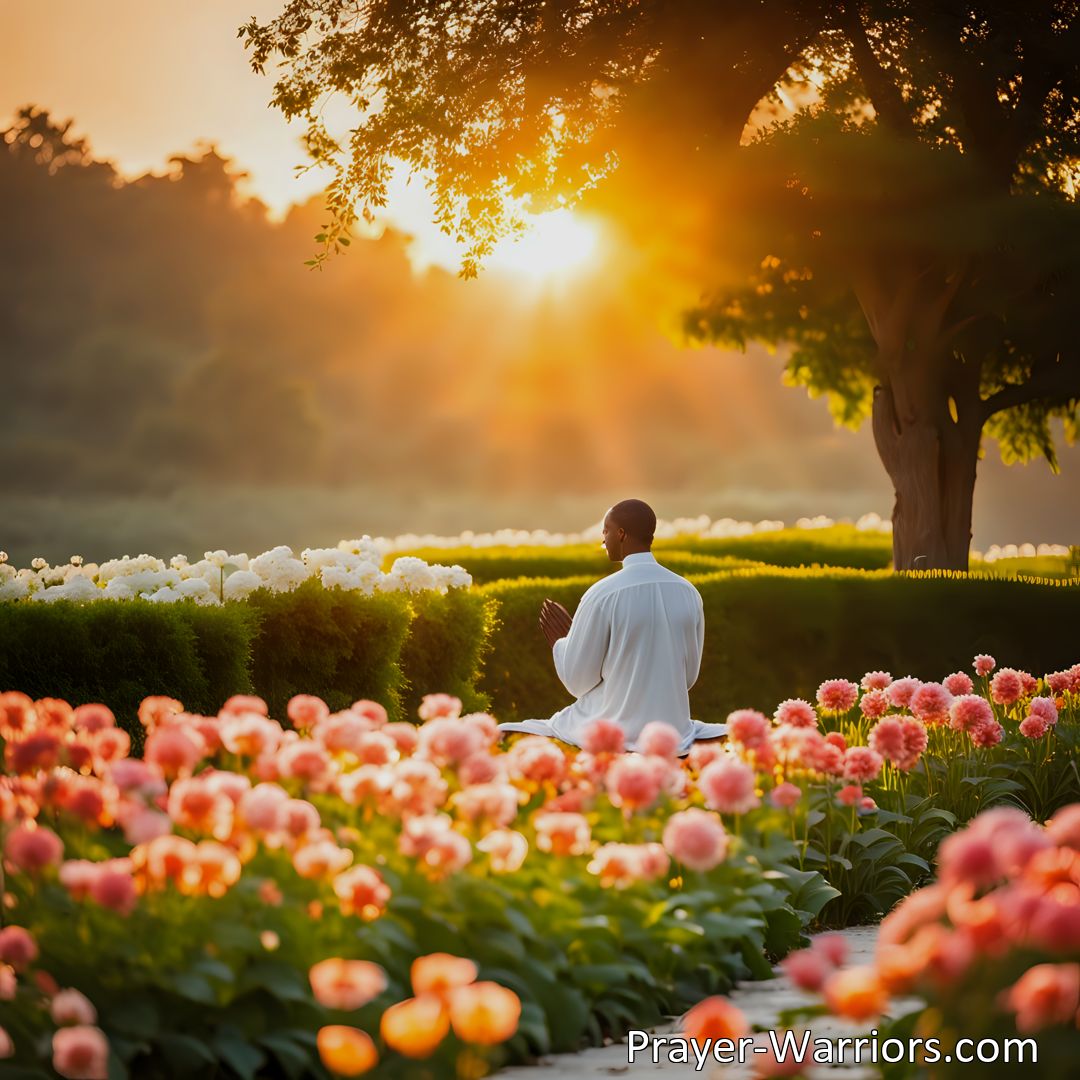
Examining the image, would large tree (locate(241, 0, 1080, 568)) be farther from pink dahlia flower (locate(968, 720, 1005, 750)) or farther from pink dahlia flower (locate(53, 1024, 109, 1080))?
pink dahlia flower (locate(53, 1024, 109, 1080))

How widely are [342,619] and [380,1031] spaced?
7983 mm

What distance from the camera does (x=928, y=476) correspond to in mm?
20312

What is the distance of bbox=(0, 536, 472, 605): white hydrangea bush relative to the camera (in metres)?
11.3

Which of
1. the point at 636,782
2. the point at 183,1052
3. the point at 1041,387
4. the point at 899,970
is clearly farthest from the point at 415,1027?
the point at 1041,387

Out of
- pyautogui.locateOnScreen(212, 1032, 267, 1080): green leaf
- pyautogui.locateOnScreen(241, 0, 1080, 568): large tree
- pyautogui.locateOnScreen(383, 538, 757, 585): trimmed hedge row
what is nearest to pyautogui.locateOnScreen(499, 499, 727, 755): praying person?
pyautogui.locateOnScreen(212, 1032, 267, 1080): green leaf

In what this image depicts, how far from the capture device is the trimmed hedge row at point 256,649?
929cm

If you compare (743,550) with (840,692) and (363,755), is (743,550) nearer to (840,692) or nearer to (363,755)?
(840,692)

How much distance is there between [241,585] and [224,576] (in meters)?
1.40

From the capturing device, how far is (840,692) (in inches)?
303

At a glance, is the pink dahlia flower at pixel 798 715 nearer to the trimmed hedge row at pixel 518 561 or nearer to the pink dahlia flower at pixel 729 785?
the pink dahlia flower at pixel 729 785

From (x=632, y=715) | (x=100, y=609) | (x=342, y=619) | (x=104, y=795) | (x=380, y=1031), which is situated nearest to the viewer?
(x=380, y=1031)

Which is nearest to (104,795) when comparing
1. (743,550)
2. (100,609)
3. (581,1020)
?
(581,1020)

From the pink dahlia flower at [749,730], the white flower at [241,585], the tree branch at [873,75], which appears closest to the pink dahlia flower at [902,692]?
the pink dahlia flower at [749,730]

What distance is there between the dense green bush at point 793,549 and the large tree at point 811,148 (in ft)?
19.6
